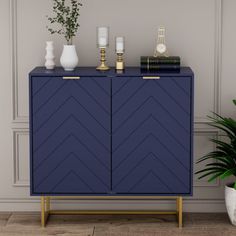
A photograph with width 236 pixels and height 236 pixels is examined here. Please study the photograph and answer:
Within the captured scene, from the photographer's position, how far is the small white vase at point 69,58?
4633 millimetres

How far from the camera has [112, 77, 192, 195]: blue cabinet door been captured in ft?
14.9

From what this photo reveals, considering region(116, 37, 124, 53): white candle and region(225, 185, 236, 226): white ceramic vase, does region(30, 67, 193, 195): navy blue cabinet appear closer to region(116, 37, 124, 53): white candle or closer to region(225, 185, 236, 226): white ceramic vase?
region(116, 37, 124, 53): white candle

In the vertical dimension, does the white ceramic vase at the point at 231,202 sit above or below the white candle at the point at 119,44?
below

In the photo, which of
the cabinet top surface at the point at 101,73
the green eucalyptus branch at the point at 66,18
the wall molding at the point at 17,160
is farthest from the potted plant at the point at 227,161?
the wall molding at the point at 17,160

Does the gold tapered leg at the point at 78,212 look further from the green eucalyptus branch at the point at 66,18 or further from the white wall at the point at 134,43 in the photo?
the green eucalyptus branch at the point at 66,18

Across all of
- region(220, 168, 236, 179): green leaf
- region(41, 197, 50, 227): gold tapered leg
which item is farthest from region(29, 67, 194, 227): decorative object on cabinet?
region(220, 168, 236, 179): green leaf

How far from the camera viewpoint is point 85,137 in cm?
460

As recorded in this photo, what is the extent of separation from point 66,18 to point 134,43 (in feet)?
1.66

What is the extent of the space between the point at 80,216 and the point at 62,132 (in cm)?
69

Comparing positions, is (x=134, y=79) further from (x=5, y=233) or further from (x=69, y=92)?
(x=5, y=233)

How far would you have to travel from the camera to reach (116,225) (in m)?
4.77

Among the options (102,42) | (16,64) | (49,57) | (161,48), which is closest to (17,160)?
(16,64)

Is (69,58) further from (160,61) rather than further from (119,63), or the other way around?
→ (160,61)

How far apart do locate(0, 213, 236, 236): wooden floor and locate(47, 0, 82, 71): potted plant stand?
3.44ft
